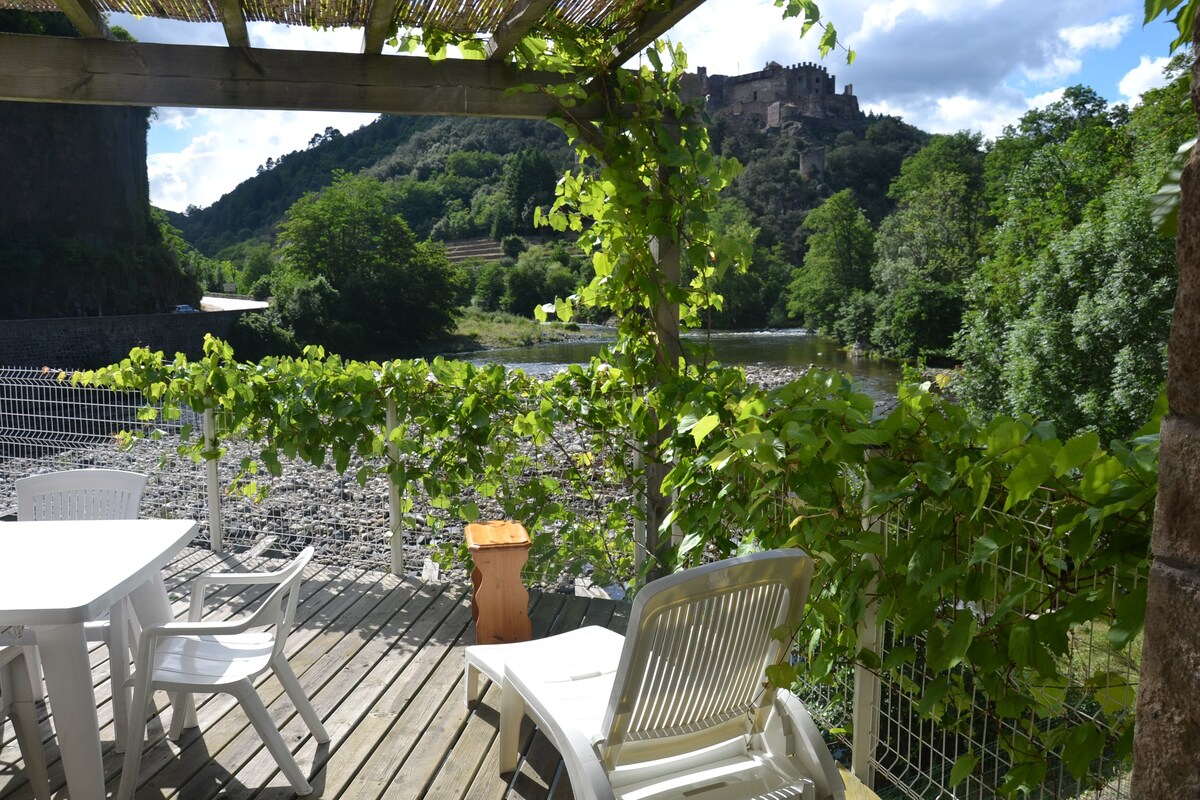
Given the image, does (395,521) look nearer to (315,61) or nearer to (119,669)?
(119,669)

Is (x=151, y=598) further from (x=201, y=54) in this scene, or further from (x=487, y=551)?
(x=201, y=54)

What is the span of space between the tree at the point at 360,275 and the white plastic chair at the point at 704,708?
4074 cm

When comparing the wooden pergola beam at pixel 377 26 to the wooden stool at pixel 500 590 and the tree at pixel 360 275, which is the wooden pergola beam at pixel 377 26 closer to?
the wooden stool at pixel 500 590

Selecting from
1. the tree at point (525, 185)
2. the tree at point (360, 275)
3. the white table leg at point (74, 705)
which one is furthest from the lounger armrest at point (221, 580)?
the tree at point (360, 275)

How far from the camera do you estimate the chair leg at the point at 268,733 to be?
2246 mm

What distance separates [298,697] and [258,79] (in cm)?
215

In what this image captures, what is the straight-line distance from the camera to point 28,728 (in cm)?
222

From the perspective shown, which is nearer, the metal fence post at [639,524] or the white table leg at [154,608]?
the white table leg at [154,608]

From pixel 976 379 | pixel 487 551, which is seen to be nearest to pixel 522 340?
pixel 976 379

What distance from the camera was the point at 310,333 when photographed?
4219 centimetres

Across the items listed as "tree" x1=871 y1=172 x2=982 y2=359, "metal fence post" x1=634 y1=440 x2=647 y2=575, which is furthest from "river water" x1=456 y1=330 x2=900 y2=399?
"metal fence post" x1=634 y1=440 x2=647 y2=575

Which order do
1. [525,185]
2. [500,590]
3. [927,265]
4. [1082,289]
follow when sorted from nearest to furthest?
[500,590]
[1082,289]
[927,265]
[525,185]

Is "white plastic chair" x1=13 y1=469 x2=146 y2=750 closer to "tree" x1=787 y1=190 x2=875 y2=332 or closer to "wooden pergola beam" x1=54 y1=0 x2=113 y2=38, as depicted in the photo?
"wooden pergola beam" x1=54 y1=0 x2=113 y2=38

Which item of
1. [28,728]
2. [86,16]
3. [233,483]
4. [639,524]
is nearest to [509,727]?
[28,728]
